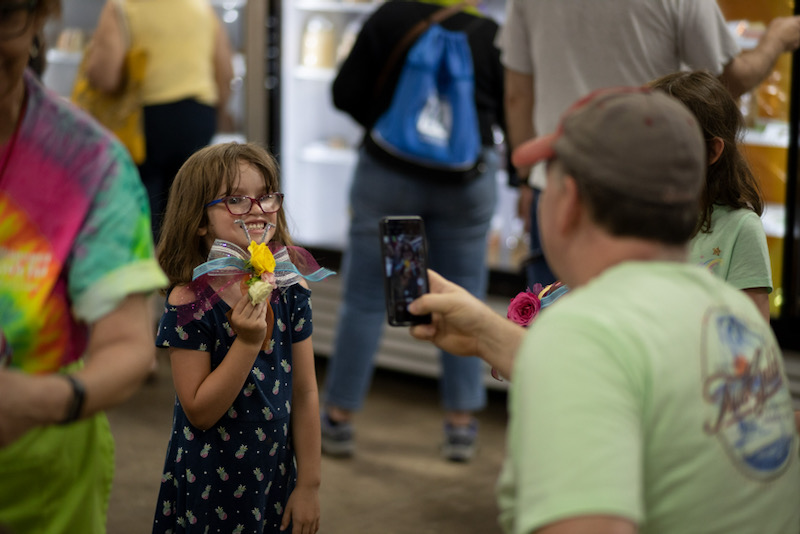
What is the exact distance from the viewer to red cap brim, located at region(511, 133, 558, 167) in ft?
3.95

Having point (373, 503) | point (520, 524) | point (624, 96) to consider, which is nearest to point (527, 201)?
point (373, 503)

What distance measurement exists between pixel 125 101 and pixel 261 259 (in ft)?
9.33

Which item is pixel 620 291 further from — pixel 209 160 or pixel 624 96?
pixel 209 160

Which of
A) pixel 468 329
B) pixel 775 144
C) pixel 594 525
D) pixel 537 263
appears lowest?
pixel 537 263

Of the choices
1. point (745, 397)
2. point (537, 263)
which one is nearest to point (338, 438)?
point (537, 263)

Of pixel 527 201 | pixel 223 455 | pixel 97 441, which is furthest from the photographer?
pixel 527 201

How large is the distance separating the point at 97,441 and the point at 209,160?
72 cm

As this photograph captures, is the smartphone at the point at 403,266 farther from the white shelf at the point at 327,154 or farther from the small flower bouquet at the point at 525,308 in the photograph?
the white shelf at the point at 327,154

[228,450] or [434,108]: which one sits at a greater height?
[434,108]

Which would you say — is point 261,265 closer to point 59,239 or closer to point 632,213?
point 59,239

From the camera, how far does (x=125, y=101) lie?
4.31 m

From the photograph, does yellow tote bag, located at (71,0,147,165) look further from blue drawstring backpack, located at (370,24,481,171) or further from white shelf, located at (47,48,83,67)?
white shelf, located at (47,48,83,67)

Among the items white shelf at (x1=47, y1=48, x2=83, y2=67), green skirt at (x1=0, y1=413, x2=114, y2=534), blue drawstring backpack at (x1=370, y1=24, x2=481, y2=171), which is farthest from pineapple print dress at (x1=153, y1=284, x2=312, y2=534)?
white shelf at (x1=47, y1=48, x2=83, y2=67)

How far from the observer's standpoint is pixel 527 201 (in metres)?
3.55
